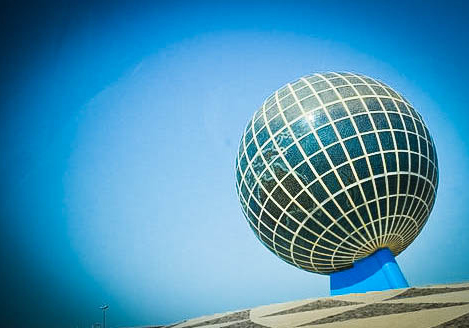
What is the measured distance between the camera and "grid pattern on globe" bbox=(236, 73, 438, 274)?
34.9 ft

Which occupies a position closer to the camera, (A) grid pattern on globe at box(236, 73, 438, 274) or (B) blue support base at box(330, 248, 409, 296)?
(A) grid pattern on globe at box(236, 73, 438, 274)

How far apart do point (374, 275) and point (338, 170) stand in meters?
5.05

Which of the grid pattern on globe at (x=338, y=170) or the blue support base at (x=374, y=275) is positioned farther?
the blue support base at (x=374, y=275)

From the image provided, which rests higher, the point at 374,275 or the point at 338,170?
the point at 338,170

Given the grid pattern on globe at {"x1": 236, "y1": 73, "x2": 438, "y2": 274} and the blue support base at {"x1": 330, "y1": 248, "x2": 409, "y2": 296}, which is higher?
the grid pattern on globe at {"x1": 236, "y1": 73, "x2": 438, "y2": 274}

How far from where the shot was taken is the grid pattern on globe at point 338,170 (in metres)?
10.6

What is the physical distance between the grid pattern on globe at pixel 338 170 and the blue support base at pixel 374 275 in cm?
40

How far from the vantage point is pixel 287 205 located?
11078mm

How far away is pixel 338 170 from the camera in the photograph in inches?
416

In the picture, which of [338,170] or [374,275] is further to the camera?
[374,275]

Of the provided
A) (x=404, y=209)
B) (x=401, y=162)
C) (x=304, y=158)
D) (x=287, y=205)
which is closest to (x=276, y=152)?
(x=304, y=158)

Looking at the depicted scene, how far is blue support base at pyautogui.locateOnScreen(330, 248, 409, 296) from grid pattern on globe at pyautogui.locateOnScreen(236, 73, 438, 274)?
405mm

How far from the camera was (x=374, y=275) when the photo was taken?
39.1ft

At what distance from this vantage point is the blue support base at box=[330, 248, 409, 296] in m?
11.7
